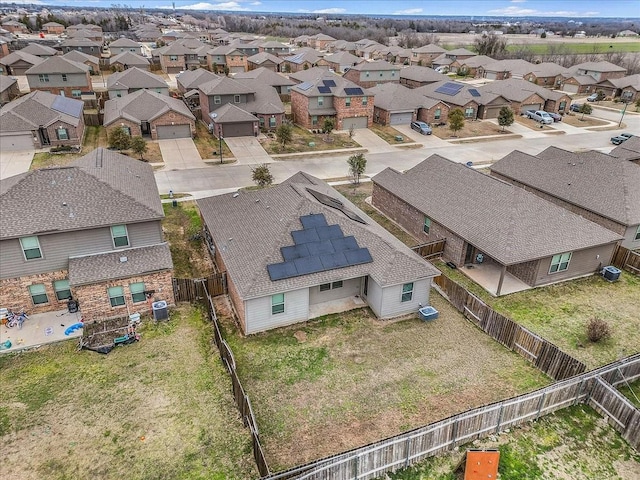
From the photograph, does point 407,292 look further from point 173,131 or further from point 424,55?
point 424,55

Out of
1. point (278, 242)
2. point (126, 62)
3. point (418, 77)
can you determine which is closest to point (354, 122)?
point (418, 77)

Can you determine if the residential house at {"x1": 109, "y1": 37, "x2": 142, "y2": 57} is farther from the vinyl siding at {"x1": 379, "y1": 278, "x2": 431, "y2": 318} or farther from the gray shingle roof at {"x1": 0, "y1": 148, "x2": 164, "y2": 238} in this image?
the vinyl siding at {"x1": 379, "y1": 278, "x2": 431, "y2": 318}

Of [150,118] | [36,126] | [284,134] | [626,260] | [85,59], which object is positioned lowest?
[626,260]

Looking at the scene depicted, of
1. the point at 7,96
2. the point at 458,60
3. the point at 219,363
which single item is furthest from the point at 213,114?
the point at 458,60

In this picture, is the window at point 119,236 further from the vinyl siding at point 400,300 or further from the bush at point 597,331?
the bush at point 597,331

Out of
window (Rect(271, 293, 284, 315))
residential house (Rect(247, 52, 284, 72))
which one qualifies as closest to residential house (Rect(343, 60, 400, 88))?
residential house (Rect(247, 52, 284, 72))

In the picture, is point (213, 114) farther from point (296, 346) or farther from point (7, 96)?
point (296, 346)

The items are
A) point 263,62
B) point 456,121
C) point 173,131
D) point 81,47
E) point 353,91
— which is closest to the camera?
point 173,131
